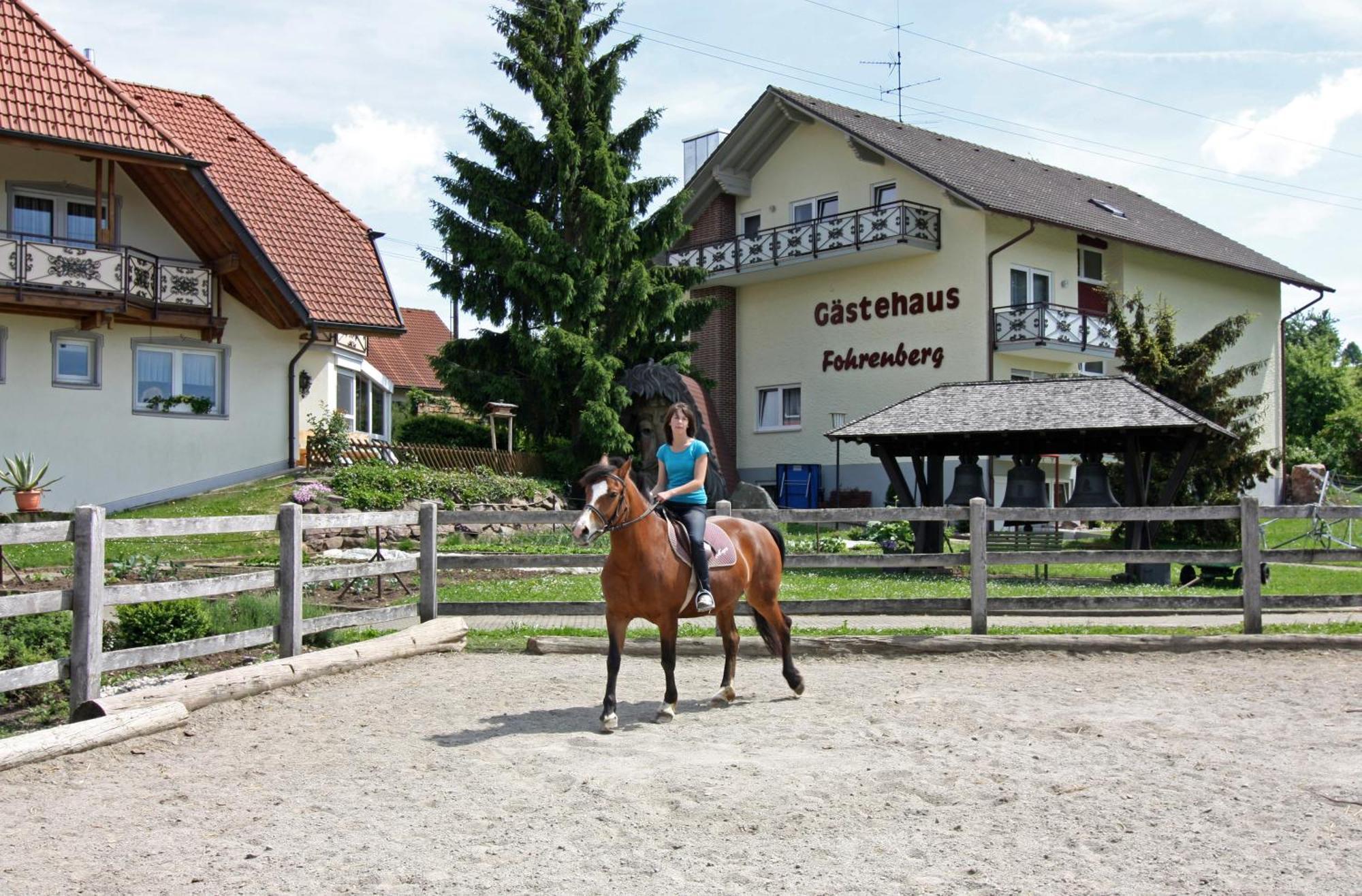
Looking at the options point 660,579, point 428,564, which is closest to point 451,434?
point 428,564

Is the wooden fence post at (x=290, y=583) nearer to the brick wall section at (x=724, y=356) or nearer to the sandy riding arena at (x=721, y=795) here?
the sandy riding arena at (x=721, y=795)

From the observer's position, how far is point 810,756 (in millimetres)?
7184

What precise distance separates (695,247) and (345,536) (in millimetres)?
18088

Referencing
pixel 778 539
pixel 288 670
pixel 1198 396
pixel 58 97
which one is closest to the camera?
pixel 288 670

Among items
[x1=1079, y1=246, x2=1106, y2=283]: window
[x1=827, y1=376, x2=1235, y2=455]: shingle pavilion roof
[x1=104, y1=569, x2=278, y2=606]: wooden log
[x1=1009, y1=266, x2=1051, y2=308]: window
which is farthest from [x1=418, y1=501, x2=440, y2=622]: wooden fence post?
[x1=1079, y1=246, x2=1106, y2=283]: window

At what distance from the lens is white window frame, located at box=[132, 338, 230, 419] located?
2588 centimetres

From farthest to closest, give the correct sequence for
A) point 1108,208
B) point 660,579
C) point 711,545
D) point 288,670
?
point 1108,208
point 288,670
point 711,545
point 660,579

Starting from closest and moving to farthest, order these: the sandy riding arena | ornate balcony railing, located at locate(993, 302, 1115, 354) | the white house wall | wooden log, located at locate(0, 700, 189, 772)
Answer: the sandy riding arena < wooden log, located at locate(0, 700, 189, 772) < the white house wall < ornate balcony railing, located at locate(993, 302, 1115, 354)

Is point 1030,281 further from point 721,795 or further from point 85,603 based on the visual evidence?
point 721,795

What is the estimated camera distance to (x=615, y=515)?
8.05 m

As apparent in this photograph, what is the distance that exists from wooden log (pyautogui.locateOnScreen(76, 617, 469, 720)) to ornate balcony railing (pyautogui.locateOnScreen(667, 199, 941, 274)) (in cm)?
2226

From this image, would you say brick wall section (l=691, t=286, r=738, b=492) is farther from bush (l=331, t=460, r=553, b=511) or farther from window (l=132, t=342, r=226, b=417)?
window (l=132, t=342, r=226, b=417)

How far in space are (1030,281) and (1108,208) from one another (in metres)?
5.88

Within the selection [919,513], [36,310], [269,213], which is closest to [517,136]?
[269,213]
